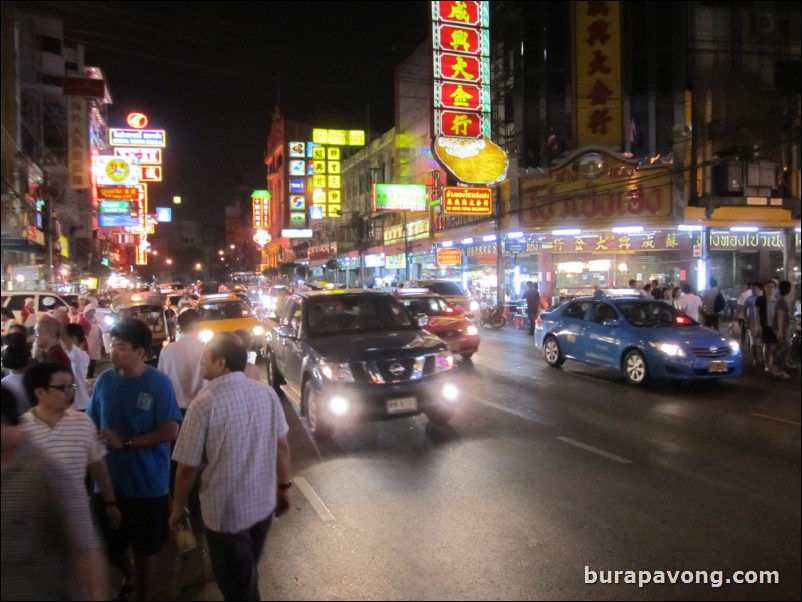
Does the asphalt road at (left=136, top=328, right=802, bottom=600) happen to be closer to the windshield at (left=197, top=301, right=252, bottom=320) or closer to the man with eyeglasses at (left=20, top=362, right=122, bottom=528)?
the man with eyeglasses at (left=20, top=362, right=122, bottom=528)

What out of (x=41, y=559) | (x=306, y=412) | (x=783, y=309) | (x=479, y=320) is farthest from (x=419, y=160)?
(x=41, y=559)

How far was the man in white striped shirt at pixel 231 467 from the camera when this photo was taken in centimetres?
303

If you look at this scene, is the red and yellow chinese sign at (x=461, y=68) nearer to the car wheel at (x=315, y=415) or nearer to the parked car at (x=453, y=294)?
the parked car at (x=453, y=294)

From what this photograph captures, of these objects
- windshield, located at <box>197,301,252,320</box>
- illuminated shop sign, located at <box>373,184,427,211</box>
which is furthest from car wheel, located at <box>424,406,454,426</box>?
illuminated shop sign, located at <box>373,184,427,211</box>

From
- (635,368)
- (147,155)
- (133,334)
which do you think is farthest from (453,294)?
(147,155)

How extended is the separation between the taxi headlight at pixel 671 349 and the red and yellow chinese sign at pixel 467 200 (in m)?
15.7

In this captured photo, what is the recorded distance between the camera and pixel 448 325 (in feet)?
46.0

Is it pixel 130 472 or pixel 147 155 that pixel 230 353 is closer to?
pixel 130 472

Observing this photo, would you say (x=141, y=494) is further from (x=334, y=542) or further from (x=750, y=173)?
(x=750, y=173)

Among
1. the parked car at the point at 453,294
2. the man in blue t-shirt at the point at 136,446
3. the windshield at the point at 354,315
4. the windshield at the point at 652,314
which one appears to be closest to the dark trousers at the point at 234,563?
the man in blue t-shirt at the point at 136,446

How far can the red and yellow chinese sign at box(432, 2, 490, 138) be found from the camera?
22578mm

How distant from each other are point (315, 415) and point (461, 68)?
62.2ft

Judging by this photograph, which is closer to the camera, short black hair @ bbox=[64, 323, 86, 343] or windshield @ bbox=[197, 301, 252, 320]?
short black hair @ bbox=[64, 323, 86, 343]

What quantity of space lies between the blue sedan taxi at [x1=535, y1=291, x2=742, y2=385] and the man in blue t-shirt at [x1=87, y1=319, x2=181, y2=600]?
8884 mm
